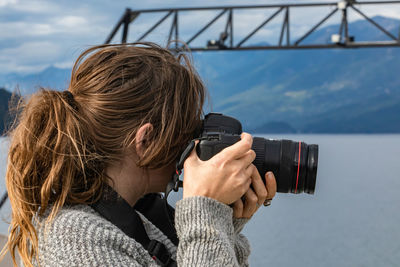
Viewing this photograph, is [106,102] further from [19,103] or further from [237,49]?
[237,49]

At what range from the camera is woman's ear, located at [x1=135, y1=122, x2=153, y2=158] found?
2.67ft

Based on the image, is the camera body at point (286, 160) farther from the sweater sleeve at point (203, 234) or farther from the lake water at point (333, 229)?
the lake water at point (333, 229)

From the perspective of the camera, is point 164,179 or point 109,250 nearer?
point 109,250

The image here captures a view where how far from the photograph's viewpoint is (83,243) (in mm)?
706

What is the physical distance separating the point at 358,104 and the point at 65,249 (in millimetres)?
60039

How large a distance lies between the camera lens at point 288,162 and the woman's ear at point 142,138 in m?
0.20

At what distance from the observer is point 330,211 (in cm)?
1200

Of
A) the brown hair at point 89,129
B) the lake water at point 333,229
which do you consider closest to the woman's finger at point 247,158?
the brown hair at point 89,129

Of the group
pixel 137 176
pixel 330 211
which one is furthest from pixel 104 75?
pixel 330 211

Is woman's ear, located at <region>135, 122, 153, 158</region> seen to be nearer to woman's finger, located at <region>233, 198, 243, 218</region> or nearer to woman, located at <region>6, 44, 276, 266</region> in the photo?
woman, located at <region>6, 44, 276, 266</region>

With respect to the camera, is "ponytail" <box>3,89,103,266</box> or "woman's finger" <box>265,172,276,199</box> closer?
"ponytail" <box>3,89,103,266</box>

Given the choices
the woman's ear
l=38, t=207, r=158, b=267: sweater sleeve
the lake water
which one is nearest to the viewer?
l=38, t=207, r=158, b=267: sweater sleeve

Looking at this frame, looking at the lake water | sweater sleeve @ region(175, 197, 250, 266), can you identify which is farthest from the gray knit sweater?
the lake water

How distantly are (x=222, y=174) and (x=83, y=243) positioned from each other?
234 mm
